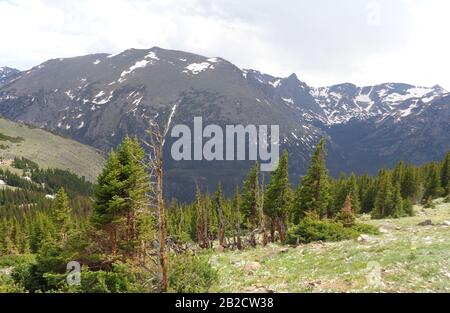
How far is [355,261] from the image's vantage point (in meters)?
20.9

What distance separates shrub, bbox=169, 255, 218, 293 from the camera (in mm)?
18156

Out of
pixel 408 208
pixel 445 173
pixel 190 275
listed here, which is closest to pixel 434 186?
pixel 445 173

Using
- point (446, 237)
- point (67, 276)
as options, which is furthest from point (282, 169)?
point (67, 276)

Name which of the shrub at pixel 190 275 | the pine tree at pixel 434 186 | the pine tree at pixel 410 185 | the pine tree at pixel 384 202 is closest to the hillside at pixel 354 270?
the shrub at pixel 190 275

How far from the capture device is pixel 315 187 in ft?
169

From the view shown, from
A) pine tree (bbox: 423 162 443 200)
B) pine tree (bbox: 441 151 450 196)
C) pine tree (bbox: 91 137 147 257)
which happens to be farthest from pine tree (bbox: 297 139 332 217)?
pine tree (bbox: 441 151 450 196)

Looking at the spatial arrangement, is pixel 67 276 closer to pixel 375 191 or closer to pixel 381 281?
pixel 381 281

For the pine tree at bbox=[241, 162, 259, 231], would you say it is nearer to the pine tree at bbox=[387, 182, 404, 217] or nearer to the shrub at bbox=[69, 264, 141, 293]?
the pine tree at bbox=[387, 182, 404, 217]

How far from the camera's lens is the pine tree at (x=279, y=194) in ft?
177

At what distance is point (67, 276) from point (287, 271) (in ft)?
43.5

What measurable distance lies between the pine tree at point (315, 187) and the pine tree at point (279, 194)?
8.60 ft

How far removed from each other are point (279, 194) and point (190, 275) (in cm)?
3732
